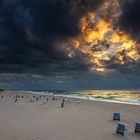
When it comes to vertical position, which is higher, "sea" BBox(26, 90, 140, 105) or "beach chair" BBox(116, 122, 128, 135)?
"sea" BBox(26, 90, 140, 105)

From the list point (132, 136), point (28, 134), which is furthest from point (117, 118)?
point (28, 134)

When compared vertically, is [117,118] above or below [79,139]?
above

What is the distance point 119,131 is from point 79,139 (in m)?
2.79

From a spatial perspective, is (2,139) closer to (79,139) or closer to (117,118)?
(79,139)

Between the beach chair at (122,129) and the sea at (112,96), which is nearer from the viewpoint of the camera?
the beach chair at (122,129)

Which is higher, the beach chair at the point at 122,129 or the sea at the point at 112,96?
the sea at the point at 112,96

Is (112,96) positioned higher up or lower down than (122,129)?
higher up

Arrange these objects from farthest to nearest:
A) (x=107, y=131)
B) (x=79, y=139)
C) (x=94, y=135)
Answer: (x=107, y=131) < (x=94, y=135) < (x=79, y=139)

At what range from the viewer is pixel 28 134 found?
13727 mm

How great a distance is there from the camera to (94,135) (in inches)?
525

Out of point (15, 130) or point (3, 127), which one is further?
point (3, 127)

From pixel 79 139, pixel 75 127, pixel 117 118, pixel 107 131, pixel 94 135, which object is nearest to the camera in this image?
pixel 79 139

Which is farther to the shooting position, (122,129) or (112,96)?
(112,96)

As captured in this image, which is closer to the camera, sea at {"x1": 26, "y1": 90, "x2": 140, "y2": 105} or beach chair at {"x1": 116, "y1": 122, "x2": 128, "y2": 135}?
beach chair at {"x1": 116, "y1": 122, "x2": 128, "y2": 135}
